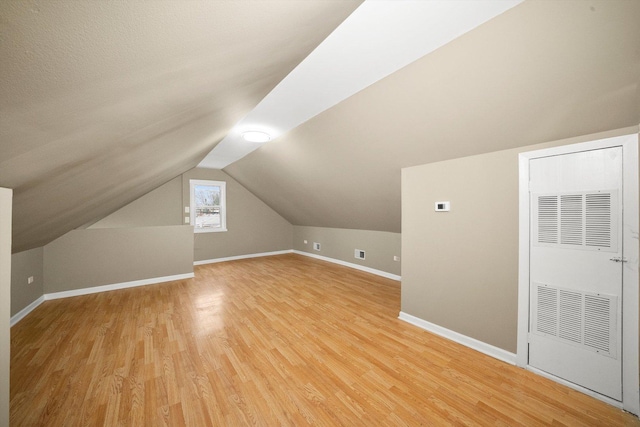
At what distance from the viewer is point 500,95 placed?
1777 mm

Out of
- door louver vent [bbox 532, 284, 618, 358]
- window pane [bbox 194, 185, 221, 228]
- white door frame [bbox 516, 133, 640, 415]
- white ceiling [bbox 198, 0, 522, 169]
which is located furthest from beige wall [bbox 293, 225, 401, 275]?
white ceiling [bbox 198, 0, 522, 169]

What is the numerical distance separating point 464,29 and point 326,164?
2558mm

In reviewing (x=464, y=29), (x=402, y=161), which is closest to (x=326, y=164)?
(x=402, y=161)

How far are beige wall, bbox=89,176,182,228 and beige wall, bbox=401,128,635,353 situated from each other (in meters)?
5.81

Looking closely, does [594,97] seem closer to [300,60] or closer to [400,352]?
→ [300,60]

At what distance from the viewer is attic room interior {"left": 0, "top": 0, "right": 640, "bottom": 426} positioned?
35.9 inches

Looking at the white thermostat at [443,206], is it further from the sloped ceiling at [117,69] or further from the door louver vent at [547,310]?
the sloped ceiling at [117,69]

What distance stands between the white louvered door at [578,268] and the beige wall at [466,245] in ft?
0.53

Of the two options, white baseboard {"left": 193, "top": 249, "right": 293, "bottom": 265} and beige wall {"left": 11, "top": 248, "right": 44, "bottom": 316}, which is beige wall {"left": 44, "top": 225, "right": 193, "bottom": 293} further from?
white baseboard {"left": 193, "top": 249, "right": 293, "bottom": 265}

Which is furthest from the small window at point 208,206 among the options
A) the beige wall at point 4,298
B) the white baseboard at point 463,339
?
the white baseboard at point 463,339

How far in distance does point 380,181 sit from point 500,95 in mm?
1864

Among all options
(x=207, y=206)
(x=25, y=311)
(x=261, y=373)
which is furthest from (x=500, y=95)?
(x=207, y=206)

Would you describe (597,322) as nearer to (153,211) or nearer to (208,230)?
(208,230)

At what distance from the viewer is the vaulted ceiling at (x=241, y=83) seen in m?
0.63
